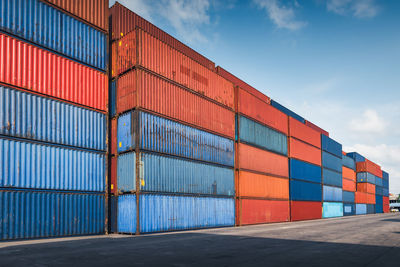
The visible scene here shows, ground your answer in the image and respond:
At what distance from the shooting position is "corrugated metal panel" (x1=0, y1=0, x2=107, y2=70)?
18781 mm

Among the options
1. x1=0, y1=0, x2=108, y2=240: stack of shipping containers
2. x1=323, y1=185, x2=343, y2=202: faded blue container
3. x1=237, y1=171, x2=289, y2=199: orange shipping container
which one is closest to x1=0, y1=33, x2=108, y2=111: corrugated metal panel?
x1=0, y1=0, x2=108, y2=240: stack of shipping containers

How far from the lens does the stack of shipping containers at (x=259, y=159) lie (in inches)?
1273

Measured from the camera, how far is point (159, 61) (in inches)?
971

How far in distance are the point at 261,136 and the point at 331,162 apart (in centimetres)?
2604

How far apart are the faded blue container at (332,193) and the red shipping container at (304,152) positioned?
5.13m

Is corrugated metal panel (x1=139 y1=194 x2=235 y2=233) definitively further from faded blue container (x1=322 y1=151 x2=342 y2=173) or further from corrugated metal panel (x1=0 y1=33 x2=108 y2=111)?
faded blue container (x1=322 y1=151 x2=342 y2=173)

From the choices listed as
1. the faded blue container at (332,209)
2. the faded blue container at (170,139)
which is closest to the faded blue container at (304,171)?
the faded blue container at (332,209)

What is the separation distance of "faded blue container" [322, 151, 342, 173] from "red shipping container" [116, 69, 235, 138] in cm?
2981

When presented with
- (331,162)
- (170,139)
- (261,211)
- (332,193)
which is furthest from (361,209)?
(170,139)

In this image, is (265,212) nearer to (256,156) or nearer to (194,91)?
(256,156)

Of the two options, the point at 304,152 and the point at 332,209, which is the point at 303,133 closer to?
the point at 304,152

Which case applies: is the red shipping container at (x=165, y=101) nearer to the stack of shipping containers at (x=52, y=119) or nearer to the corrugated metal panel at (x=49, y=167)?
the stack of shipping containers at (x=52, y=119)

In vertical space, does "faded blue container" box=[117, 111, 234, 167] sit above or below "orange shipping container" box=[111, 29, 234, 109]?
below

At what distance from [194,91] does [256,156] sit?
37.1 feet
